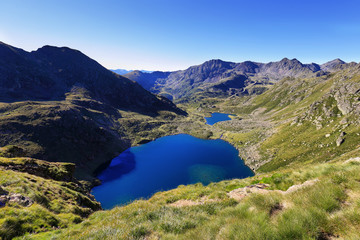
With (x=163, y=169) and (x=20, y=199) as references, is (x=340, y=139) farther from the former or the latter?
(x=20, y=199)

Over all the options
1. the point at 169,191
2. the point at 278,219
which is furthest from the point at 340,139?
the point at 278,219

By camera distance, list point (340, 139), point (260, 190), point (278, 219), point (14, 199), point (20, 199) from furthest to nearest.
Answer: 1. point (340, 139)
2. point (20, 199)
3. point (14, 199)
4. point (260, 190)
5. point (278, 219)

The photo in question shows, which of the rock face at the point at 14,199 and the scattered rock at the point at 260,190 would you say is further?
the rock face at the point at 14,199

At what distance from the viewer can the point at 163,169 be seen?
3868 inches

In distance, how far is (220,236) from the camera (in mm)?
5562

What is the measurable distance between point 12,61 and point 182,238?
295 meters

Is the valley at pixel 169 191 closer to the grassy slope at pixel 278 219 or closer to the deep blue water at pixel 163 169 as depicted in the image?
the grassy slope at pixel 278 219

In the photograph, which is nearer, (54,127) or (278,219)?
(278,219)

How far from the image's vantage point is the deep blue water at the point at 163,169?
76.3 meters

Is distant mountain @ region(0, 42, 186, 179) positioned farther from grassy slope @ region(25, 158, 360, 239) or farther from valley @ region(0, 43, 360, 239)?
grassy slope @ region(25, 158, 360, 239)

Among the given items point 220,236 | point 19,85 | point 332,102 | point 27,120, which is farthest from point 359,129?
point 19,85

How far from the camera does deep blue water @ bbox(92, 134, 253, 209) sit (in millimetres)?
76312

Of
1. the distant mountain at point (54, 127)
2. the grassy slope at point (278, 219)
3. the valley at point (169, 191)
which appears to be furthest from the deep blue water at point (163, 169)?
the grassy slope at point (278, 219)

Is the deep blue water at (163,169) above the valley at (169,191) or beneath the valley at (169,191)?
beneath
